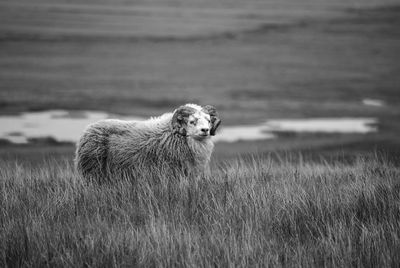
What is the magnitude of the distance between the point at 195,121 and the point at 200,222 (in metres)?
1.89

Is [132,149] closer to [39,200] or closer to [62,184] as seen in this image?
[62,184]

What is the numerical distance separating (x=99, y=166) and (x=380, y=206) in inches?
145

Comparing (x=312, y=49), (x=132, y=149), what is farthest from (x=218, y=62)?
(x=132, y=149)

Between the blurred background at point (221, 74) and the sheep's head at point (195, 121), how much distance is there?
1.83 meters

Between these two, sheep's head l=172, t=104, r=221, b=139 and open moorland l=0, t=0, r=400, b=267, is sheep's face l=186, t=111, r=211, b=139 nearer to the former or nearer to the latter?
sheep's head l=172, t=104, r=221, b=139

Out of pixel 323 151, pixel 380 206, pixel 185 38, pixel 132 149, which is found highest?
pixel 185 38

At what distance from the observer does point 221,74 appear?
33.0 metres

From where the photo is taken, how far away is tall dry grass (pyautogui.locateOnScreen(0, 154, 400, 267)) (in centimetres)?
443

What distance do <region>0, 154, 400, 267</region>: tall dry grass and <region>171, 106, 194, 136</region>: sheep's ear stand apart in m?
0.76

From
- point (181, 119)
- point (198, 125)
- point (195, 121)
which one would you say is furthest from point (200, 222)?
point (181, 119)

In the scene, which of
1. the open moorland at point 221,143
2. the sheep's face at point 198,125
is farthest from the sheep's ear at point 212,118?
the open moorland at point 221,143

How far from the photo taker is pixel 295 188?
248 inches

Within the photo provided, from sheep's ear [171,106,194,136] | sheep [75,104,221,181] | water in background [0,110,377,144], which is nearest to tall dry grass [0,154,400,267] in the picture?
sheep [75,104,221,181]

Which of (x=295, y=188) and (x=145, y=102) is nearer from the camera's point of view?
(x=295, y=188)
